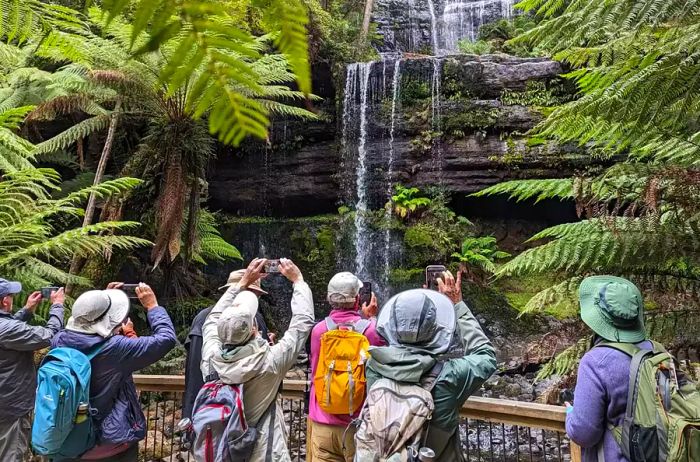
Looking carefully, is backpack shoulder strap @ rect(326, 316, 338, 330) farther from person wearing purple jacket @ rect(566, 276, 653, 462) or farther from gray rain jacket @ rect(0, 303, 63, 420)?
gray rain jacket @ rect(0, 303, 63, 420)

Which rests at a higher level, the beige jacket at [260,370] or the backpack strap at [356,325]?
the backpack strap at [356,325]

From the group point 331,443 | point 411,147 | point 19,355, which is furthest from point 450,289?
point 411,147

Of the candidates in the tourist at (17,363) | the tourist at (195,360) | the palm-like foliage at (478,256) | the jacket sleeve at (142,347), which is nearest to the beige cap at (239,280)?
the tourist at (195,360)

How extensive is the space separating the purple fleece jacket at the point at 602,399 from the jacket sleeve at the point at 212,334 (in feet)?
5.03

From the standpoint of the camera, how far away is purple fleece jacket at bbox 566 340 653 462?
172 centimetres

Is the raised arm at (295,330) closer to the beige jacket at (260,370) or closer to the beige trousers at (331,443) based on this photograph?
the beige jacket at (260,370)

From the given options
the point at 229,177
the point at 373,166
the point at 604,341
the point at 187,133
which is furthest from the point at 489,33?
the point at 604,341

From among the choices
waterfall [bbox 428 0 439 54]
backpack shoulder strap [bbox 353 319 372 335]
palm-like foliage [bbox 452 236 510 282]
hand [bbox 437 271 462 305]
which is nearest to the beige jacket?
backpack shoulder strap [bbox 353 319 372 335]

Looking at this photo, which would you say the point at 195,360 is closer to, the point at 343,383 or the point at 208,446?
the point at 208,446

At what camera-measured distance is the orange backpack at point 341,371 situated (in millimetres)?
2221

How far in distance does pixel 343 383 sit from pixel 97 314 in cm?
125

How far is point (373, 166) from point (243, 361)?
1096cm

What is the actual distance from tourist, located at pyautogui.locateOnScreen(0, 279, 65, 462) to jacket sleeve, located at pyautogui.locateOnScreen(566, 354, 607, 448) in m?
2.65

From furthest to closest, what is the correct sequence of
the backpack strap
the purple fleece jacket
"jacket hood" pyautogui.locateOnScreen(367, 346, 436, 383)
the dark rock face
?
the dark rock face → the backpack strap → "jacket hood" pyautogui.locateOnScreen(367, 346, 436, 383) → the purple fleece jacket
